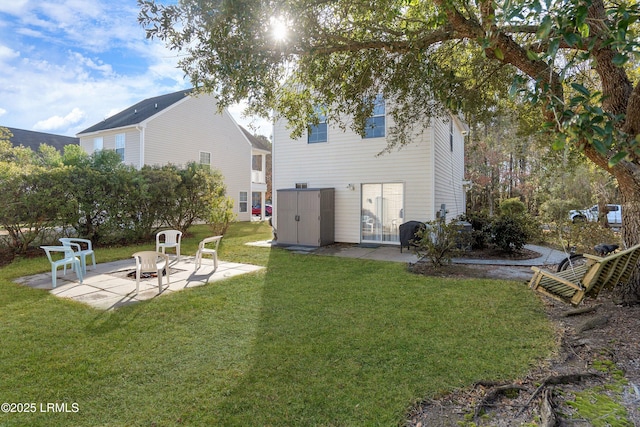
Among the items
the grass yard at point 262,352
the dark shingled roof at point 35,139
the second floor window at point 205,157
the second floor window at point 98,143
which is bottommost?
the grass yard at point 262,352

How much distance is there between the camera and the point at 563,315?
4.71 meters

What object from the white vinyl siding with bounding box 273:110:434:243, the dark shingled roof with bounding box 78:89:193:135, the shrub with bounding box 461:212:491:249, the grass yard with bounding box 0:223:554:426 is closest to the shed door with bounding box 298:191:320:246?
the white vinyl siding with bounding box 273:110:434:243

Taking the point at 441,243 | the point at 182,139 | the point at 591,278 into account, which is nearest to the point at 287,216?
the point at 441,243

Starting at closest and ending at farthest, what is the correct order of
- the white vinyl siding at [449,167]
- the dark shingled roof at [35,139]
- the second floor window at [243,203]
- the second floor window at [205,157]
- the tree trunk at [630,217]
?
the tree trunk at [630,217]
the white vinyl siding at [449,167]
the second floor window at [205,157]
the dark shingled roof at [35,139]
the second floor window at [243,203]

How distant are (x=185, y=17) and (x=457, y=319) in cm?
597

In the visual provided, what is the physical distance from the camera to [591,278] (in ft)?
13.1

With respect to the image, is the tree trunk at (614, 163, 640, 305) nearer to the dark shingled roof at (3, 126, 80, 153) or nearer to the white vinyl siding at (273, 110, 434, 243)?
the white vinyl siding at (273, 110, 434, 243)

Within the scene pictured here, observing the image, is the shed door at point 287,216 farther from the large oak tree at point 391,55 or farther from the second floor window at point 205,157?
the second floor window at point 205,157

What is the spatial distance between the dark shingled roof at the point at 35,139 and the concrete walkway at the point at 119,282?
19.4m

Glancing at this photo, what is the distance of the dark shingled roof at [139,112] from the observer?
1864cm

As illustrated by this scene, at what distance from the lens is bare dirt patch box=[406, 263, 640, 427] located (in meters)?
2.39

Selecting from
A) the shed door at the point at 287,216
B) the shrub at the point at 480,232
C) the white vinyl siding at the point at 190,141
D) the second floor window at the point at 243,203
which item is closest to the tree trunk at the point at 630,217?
the shrub at the point at 480,232

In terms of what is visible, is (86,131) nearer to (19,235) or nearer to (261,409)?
(19,235)

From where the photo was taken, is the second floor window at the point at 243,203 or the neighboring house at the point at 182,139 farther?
the second floor window at the point at 243,203
